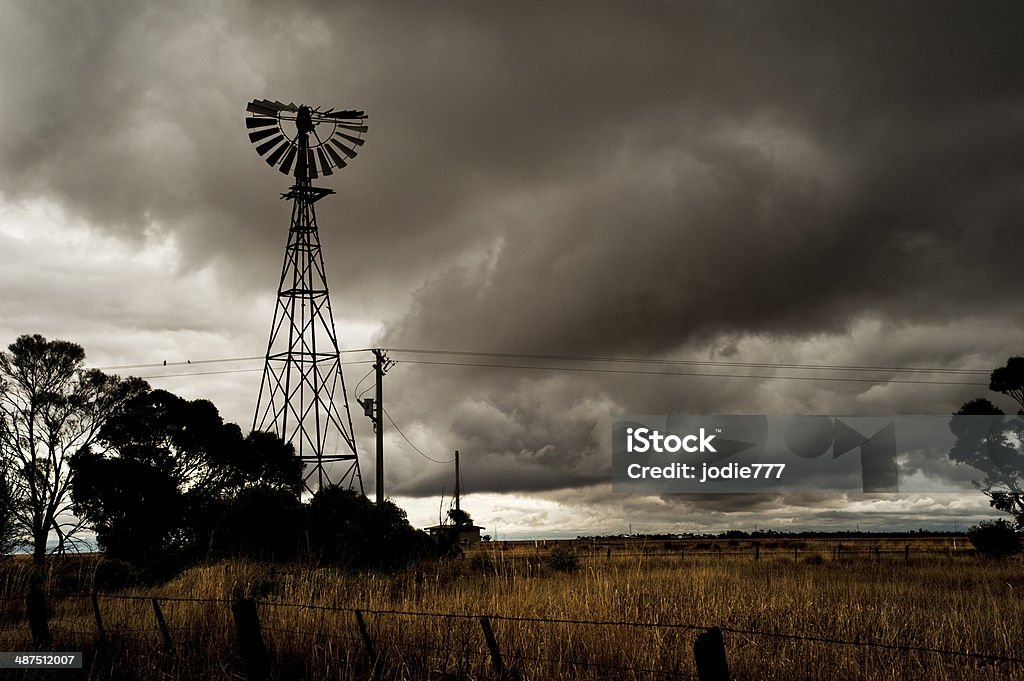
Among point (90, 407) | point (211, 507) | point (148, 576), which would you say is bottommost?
point (148, 576)

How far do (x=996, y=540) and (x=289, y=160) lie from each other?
115ft

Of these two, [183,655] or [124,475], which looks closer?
[183,655]

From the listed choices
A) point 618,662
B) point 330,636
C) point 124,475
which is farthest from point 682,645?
point 124,475

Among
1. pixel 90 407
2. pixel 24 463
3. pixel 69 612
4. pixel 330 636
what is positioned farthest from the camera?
pixel 90 407

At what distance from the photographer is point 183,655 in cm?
1248

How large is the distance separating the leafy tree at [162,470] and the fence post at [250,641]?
26.5 metres

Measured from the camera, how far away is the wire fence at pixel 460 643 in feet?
33.3

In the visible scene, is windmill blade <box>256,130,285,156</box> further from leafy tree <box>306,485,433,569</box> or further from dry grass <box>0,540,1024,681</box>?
dry grass <box>0,540,1024,681</box>

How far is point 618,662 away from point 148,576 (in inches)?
923

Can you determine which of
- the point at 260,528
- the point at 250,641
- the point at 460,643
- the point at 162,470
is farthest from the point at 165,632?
the point at 162,470

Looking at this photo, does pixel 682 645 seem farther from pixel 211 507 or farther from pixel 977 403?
pixel 977 403

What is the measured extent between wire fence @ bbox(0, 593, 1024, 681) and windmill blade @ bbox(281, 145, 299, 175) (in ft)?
87.4

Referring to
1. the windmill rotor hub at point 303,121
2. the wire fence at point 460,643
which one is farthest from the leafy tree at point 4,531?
the windmill rotor hub at point 303,121

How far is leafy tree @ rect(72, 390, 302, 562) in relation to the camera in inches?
1633
